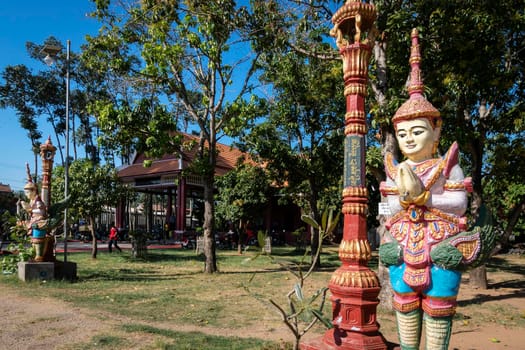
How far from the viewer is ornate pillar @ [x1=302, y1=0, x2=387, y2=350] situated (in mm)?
4230

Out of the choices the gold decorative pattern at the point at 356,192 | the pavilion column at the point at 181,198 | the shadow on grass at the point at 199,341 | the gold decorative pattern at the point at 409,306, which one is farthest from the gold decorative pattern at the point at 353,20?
the pavilion column at the point at 181,198

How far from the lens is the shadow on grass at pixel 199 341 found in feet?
17.6

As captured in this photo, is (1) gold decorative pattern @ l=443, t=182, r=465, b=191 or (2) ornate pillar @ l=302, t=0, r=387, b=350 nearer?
(1) gold decorative pattern @ l=443, t=182, r=465, b=191

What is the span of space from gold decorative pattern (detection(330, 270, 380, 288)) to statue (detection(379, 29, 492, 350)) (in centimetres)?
40

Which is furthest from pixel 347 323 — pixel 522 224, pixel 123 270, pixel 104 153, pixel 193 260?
pixel 104 153

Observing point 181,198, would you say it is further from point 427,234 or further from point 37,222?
point 427,234

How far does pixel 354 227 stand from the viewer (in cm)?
450

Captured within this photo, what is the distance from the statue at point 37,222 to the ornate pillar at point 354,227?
8.58 m

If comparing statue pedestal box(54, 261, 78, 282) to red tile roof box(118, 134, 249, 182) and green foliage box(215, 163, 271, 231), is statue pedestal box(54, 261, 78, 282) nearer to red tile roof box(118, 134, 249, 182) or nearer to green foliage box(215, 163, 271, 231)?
green foliage box(215, 163, 271, 231)

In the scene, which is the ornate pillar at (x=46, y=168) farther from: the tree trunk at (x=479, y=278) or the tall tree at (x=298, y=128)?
the tree trunk at (x=479, y=278)

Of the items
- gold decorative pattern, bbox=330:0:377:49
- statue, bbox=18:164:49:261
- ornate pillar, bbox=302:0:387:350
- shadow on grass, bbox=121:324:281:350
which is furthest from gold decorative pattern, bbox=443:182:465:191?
statue, bbox=18:164:49:261

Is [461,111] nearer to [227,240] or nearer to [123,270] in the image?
[123,270]

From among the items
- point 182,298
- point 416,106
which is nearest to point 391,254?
point 416,106

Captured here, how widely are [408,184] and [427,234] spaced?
0.52 meters
